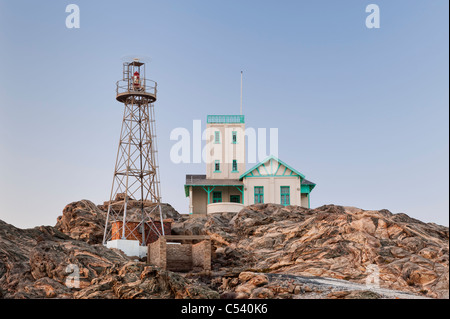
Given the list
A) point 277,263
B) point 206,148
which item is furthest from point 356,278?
point 206,148

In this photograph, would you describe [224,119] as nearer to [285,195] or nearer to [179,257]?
[285,195]

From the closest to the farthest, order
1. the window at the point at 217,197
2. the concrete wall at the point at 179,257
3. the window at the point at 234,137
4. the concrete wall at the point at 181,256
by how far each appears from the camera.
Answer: the concrete wall at the point at 181,256 → the concrete wall at the point at 179,257 → the window at the point at 217,197 → the window at the point at 234,137

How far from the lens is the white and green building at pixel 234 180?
70.2m

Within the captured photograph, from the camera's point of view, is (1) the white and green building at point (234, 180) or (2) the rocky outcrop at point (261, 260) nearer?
(2) the rocky outcrop at point (261, 260)

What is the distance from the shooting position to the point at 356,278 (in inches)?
1821

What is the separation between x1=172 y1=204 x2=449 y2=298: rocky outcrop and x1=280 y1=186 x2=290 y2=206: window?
19.6ft

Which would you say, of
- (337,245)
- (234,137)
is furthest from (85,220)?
(337,245)

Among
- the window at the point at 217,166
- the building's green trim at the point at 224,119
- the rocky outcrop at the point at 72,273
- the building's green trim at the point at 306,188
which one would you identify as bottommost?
the rocky outcrop at the point at 72,273

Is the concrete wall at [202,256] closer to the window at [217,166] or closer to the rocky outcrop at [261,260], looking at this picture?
the rocky outcrop at [261,260]

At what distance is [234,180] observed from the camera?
72.7 metres

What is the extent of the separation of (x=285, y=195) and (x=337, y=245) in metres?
19.2

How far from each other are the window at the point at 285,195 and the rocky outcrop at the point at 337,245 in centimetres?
599

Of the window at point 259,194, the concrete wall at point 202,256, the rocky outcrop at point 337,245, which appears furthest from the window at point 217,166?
the concrete wall at point 202,256
